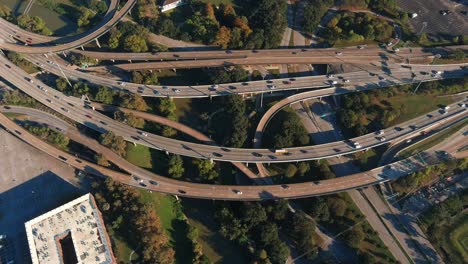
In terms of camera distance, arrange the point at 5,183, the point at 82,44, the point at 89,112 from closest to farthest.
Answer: the point at 5,183, the point at 89,112, the point at 82,44

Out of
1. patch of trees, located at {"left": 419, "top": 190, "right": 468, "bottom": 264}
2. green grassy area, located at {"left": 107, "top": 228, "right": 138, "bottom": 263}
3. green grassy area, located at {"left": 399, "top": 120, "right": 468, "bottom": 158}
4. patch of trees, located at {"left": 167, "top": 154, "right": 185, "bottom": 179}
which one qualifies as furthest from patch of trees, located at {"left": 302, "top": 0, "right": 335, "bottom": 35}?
green grassy area, located at {"left": 107, "top": 228, "right": 138, "bottom": 263}

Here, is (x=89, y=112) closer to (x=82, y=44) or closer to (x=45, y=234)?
(x=82, y=44)

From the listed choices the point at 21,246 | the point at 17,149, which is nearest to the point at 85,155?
the point at 17,149

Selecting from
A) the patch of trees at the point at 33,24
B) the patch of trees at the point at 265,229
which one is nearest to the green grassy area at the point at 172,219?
the patch of trees at the point at 265,229

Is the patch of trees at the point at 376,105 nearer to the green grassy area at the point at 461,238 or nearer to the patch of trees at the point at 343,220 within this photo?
the patch of trees at the point at 343,220

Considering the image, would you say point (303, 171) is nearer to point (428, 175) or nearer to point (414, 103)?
point (428, 175)

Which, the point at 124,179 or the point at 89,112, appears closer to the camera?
the point at 124,179

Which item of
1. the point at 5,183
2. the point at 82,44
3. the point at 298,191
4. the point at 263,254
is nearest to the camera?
the point at 263,254
